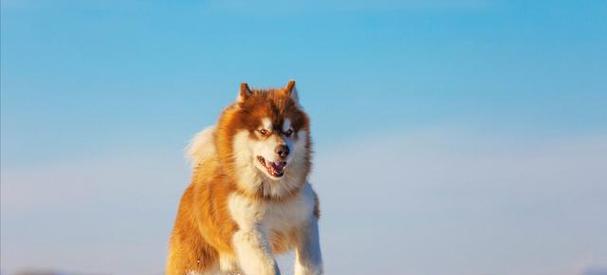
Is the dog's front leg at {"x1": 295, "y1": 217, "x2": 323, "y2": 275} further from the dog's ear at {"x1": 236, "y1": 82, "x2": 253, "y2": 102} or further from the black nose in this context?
the dog's ear at {"x1": 236, "y1": 82, "x2": 253, "y2": 102}

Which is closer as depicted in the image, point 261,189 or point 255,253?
point 255,253

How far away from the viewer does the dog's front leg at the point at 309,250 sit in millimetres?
12719

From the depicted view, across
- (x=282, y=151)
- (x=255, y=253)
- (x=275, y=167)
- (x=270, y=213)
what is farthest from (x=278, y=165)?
(x=255, y=253)

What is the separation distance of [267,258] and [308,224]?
0.93 m

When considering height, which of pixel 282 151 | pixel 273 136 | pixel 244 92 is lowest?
pixel 282 151

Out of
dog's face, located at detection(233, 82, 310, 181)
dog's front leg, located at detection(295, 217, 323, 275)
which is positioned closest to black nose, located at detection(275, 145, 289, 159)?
dog's face, located at detection(233, 82, 310, 181)

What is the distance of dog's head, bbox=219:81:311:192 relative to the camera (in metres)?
12.1

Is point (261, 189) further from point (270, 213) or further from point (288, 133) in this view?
point (288, 133)

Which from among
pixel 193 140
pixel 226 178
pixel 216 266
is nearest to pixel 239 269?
pixel 216 266

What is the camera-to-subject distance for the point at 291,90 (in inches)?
511

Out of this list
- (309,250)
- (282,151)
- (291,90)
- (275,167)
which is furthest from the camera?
(291,90)

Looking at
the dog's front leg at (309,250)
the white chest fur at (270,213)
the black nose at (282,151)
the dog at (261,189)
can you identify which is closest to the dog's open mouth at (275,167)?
the dog at (261,189)

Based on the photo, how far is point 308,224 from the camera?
12695 mm

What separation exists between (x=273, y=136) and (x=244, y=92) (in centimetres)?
104
